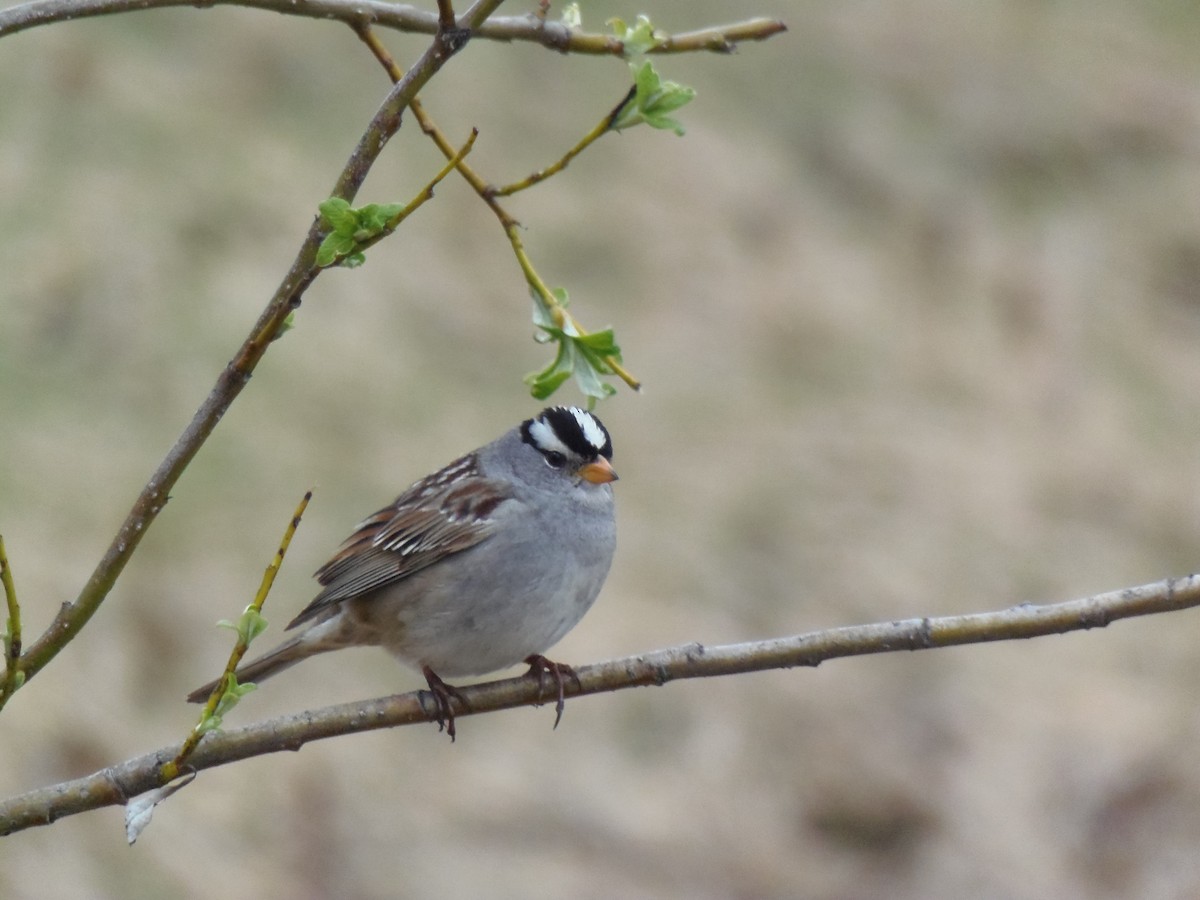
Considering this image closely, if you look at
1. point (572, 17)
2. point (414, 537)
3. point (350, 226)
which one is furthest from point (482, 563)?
point (350, 226)

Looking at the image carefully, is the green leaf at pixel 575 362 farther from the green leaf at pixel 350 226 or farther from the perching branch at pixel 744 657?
the perching branch at pixel 744 657

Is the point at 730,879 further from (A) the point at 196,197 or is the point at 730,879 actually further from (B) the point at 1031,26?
(B) the point at 1031,26

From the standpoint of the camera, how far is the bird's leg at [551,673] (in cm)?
351

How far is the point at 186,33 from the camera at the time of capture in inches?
372

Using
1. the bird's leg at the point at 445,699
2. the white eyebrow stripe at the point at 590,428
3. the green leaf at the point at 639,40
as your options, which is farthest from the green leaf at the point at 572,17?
the white eyebrow stripe at the point at 590,428

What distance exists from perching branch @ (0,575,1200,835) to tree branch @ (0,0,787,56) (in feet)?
3.43

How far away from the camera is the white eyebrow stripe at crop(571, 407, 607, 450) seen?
457 centimetres

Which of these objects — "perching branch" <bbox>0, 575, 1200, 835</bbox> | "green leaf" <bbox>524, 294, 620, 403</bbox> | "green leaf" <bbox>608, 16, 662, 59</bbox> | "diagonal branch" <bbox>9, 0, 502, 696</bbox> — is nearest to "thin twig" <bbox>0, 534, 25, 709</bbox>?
"diagonal branch" <bbox>9, 0, 502, 696</bbox>

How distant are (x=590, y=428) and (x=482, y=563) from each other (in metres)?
0.55

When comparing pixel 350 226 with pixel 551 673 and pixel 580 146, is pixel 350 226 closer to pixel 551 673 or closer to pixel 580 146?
pixel 580 146

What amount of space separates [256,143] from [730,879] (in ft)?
15.9

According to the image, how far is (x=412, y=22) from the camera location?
287 cm

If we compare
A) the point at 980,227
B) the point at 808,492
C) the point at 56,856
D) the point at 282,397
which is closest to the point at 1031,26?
the point at 980,227

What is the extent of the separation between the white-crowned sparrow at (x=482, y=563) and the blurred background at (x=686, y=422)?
2.60m
